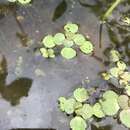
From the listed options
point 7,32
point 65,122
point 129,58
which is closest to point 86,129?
point 65,122

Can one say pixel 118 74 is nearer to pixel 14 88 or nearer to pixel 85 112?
pixel 85 112

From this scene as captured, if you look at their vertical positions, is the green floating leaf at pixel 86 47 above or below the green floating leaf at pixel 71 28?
below

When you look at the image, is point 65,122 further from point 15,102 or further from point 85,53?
point 85,53

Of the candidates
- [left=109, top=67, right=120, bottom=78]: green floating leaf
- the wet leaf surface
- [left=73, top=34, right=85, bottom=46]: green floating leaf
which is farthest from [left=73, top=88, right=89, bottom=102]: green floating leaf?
the wet leaf surface

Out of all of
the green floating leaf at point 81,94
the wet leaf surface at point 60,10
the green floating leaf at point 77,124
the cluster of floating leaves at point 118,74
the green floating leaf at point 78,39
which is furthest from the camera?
the wet leaf surface at point 60,10

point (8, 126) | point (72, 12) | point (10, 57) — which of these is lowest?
point (8, 126)

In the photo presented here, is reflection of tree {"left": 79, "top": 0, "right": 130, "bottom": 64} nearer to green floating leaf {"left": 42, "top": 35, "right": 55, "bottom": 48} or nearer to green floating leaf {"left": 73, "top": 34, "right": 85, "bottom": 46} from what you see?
green floating leaf {"left": 73, "top": 34, "right": 85, "bottom": 46}

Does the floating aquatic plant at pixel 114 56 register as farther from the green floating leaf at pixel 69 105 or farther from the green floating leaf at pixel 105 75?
the green floating leaf at pixel 69 105

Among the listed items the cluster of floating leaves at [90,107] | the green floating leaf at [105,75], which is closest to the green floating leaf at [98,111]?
the cluster of floating leaves at [90,107]
